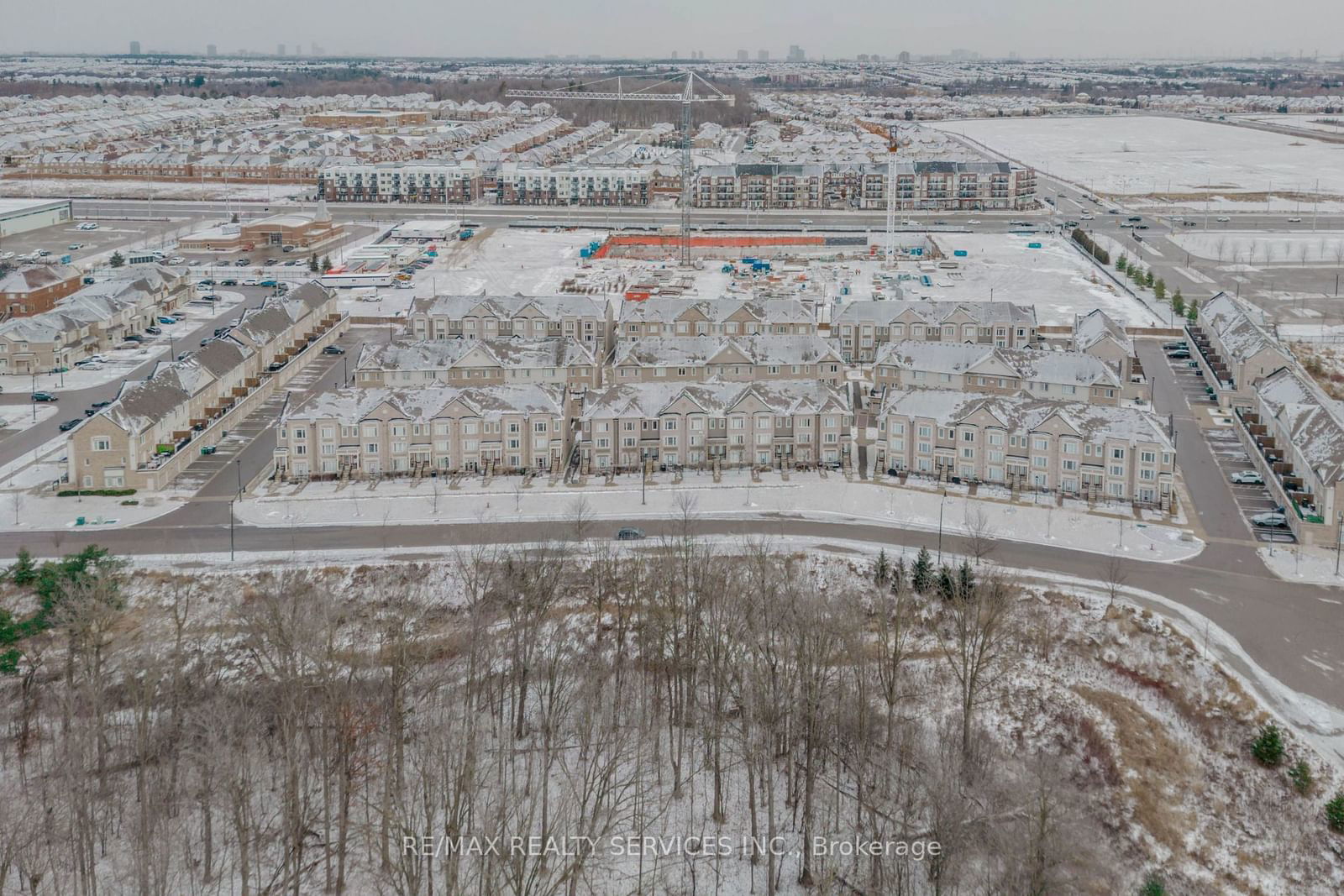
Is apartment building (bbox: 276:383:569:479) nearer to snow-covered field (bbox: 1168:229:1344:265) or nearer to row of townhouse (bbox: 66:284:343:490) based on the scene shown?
row of townhouse (bbox: 66:284:343:490)

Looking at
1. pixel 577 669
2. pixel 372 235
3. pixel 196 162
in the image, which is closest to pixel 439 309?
pixel 577 669

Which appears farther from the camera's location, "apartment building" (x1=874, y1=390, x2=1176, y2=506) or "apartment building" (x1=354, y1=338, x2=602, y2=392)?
"apartment building" (x1=354, y1=338, x2=602, y2=392)

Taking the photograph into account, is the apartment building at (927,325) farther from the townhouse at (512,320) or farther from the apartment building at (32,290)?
the apartment building at (32,290)

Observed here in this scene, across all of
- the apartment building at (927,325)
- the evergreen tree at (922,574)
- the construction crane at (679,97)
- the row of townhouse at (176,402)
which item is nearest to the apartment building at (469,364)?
the row of townhouse at (176,402)

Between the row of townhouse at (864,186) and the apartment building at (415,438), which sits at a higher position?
the row of townhouse at (864,186)

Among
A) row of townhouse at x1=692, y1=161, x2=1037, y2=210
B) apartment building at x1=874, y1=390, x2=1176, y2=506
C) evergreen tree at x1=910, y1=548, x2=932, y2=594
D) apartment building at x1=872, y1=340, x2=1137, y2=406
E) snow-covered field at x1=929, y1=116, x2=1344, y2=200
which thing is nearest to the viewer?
evergreen tree at x1=910, y1=548, x2=932, y2=594

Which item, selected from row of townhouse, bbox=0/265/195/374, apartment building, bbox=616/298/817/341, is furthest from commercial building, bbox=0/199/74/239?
apartment building, bbox=616/298/817/341
